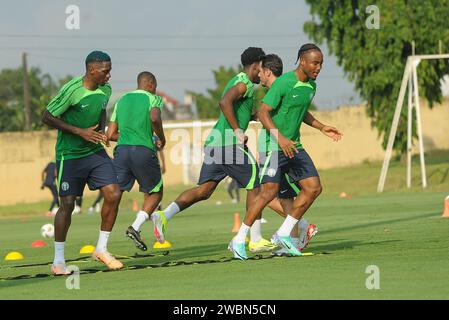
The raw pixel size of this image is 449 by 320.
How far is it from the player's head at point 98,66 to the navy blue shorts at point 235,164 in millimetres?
2211

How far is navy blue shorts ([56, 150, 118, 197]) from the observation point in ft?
40.2

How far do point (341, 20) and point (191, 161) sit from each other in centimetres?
988

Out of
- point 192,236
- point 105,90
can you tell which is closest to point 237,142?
point 105,90

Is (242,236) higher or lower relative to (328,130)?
lower

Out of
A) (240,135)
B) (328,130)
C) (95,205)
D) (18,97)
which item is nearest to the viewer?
(328,130)

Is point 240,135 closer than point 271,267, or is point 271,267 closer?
point 271,267

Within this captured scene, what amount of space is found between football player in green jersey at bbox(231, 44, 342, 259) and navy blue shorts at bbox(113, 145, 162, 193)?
10.4 ft

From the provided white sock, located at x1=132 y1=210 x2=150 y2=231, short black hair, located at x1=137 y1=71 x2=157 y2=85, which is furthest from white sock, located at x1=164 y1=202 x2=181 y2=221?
short black hair, located at x1=137 y1=71 x2=157 y2=85

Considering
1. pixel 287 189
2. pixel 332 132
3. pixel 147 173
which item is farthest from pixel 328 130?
pixel 147 173

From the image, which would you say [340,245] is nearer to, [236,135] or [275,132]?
[236,135]

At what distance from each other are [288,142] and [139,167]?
385 centimetres

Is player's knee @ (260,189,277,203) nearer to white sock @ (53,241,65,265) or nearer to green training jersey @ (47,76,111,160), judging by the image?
green training jersey @ (47,76,111,160)

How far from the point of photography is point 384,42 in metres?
47.4

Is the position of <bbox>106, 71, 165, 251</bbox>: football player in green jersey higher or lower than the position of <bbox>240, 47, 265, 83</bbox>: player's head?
lower
